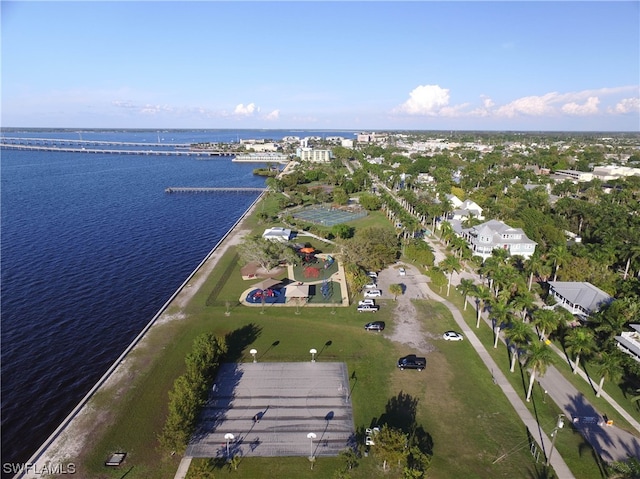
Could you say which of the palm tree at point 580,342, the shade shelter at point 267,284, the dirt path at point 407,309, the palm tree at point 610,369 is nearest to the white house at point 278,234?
the shade shelter at point 267,284

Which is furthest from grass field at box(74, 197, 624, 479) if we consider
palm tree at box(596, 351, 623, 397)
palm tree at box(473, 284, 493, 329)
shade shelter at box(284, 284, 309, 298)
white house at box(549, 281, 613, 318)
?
white house at box(549, 281, 613, 318)

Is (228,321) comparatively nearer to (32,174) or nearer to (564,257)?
(564,257)

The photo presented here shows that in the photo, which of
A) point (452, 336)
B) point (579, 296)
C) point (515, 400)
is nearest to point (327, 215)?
point (452, 336)

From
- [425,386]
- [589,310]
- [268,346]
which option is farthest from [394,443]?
[589,310]

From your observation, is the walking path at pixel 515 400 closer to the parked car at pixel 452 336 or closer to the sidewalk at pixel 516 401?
the sidewalk at pixel 516 401

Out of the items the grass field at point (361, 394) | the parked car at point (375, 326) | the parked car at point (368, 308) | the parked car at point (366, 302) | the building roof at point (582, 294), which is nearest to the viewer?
the grass field at point (361, 394)

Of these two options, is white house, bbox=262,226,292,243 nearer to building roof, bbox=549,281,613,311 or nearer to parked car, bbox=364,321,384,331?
parked car, bbox=364,321,384,331
